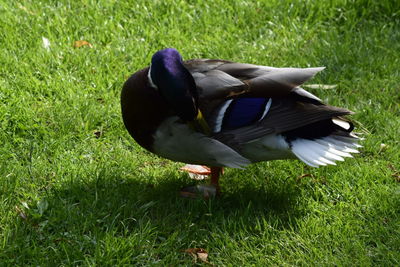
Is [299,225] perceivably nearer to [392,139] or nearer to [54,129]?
[392,139]

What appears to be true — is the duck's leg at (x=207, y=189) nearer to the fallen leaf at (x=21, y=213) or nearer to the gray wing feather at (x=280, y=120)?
the gray wing feather at (x=280, y=120)

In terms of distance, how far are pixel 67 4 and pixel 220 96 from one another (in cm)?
257

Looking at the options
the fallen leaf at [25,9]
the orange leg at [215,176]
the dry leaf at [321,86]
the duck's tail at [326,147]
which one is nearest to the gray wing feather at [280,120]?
the duck's tail at [326,147]

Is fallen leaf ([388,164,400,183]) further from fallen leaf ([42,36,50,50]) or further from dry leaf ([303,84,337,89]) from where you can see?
fallen leaf ([42,36,50,50])

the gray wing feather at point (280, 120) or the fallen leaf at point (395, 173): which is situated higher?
the gray wing feather at point (280, 120)

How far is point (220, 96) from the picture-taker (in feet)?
12.3

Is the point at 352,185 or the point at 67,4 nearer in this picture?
the point at 352,185

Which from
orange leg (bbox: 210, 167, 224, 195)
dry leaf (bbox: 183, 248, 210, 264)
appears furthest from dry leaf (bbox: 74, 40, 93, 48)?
dry leaf (bbox: 183, 248, 210, 264)

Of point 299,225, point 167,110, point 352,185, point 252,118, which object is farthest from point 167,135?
point 352,185

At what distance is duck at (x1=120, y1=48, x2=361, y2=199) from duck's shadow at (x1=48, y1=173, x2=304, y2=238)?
0.83 ft

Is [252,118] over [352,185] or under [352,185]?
over

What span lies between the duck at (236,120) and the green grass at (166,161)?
0.31 m

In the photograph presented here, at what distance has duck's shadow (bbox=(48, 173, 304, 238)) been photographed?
3.69m

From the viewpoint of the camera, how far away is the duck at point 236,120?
3.71 meters
